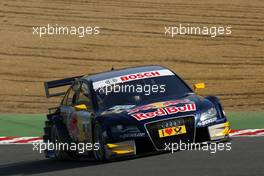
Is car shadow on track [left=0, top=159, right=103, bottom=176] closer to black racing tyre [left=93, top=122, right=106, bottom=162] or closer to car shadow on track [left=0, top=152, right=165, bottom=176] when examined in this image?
car shadow on track [left=0, top=152, right=165, bottom=176]

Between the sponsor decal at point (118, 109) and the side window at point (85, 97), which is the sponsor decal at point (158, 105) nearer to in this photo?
the sponsor decal at point (118, 109)

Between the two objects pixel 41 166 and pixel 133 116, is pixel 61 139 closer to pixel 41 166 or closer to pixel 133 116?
pixel 41 166

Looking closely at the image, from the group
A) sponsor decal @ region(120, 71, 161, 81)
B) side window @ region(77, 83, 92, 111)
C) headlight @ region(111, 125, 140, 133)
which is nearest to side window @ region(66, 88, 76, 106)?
side window @ region(77, 83, 92, 111)

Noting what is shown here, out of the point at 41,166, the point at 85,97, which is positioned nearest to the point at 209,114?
the point at 85,97

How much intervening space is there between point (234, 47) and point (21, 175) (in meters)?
16.4

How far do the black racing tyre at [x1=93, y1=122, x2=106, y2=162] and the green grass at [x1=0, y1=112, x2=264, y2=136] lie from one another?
5063 mm

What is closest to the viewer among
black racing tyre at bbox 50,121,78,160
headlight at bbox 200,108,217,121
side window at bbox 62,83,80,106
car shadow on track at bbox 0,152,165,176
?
headlight at bbox 200,108,217,121

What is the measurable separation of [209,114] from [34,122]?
724 cm

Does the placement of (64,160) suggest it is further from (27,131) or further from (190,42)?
(190,42)

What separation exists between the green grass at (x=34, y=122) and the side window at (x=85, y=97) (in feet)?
13.4

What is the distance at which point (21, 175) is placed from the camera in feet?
39.5

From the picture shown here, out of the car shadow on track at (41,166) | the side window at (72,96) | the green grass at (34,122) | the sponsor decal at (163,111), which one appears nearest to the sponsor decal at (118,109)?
the sponsor decal at (163,111)

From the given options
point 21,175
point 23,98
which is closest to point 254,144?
point 21,175

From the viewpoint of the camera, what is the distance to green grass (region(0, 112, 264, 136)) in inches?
694
